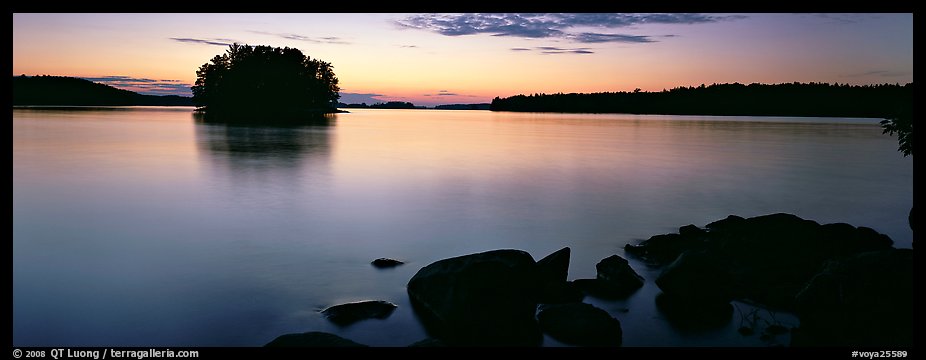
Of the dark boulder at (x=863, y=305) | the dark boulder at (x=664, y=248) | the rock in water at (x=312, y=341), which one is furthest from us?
the dark boulder at (x=664, y=248)

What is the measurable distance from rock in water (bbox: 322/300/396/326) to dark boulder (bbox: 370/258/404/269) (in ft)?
9.13

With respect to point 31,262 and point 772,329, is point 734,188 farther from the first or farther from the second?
point 31,262

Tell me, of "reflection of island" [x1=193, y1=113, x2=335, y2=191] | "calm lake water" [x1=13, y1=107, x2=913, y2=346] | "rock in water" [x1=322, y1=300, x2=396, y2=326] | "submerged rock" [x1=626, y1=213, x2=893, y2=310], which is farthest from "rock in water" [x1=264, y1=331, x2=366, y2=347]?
"reflection of island" [x1=193, y1=113, x2=335, y2=191]

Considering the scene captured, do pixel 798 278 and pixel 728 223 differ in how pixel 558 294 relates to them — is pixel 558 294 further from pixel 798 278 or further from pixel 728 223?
pixel 728 223

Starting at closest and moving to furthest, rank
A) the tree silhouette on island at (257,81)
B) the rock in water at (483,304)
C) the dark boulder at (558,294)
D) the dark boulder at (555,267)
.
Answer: the rock in water at (483,304)
the dark boulder at (558,294)
the dark boulder at (555,267)
the tree silhouette on island at (257,81)

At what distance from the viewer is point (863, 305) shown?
8.77 metres

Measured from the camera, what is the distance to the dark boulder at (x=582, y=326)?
8664mm

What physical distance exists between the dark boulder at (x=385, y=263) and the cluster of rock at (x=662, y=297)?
2427 millimetres

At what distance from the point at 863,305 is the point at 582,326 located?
423 cm

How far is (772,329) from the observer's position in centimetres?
914

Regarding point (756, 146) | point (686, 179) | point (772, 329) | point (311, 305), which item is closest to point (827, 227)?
point (772, 329)

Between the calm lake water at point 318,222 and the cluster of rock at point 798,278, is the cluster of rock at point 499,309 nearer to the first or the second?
the calm lake water at point 318,222

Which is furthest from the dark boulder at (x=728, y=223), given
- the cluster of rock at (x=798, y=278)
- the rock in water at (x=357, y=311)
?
the rock in water at (x=357, y=311)

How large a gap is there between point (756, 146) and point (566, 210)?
41.7m
